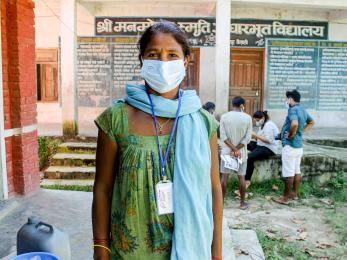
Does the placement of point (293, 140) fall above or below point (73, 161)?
above

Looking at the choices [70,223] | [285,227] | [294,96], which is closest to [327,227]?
[285,227]

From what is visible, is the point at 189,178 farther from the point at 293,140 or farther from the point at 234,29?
the point at 234,29

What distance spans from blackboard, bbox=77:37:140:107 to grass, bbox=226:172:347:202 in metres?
4.68

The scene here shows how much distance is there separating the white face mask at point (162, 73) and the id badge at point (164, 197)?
0.43 metres

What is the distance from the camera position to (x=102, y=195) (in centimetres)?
166

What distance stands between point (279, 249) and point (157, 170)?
3.92 m

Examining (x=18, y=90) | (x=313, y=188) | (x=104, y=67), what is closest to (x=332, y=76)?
(x=313, y=188)

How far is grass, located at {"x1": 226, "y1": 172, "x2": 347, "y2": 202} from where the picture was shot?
7453mm

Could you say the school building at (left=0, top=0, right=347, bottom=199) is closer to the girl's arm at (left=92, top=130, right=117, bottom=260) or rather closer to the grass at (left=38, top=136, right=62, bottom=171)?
the grass at (left=38, top=136, right=62, bottom=171)

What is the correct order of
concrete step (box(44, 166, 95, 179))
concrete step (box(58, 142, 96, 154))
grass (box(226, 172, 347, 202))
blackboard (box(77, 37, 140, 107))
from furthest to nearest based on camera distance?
1. blackboard (box(77, 37, 140, 107))
2. concrete step (box(58, 142, 96, 154))
3. concrete step (box(44, 166, 95, 179))
4. grass (box(226, 172, 347, 202))

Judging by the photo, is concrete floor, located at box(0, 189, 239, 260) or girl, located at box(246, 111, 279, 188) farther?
girl, located at box(246, 111, 279, 188)

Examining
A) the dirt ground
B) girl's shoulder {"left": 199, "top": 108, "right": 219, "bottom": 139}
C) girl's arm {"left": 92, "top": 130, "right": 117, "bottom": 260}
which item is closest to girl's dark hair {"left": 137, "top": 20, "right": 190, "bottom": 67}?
girl's shoulder {"left": 199, "top": 108, "right": 219, "bottom": 139}

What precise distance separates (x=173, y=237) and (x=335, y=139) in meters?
9.14

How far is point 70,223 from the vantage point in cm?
410
